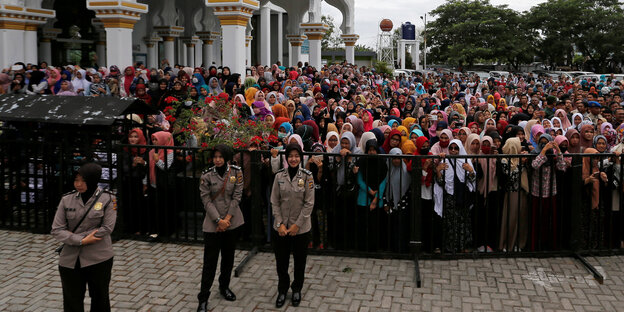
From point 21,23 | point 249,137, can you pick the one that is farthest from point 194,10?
point 249,137

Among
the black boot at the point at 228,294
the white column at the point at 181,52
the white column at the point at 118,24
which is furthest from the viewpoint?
the white column at the point at 181,52

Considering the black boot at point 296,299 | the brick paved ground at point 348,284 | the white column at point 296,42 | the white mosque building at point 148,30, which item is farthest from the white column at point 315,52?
the black boot at point 296,299

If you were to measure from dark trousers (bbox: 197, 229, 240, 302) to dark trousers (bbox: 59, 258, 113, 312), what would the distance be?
36.2 inches

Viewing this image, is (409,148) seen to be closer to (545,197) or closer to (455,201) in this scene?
(455,201)

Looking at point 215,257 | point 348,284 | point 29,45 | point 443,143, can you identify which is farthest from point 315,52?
point 215,257

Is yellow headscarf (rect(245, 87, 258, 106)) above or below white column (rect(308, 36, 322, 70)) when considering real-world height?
below

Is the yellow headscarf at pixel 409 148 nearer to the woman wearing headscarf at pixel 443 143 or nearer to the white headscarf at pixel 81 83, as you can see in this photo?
the woman wearing headscarf at pixel 443 143

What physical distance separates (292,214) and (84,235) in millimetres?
1819

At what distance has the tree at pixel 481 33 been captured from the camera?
49.3 meters

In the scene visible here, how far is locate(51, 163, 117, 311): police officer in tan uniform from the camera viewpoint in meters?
4.25

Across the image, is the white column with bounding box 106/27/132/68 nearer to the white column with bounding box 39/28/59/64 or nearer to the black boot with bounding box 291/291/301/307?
the white column with bounding box 39/28/59/64

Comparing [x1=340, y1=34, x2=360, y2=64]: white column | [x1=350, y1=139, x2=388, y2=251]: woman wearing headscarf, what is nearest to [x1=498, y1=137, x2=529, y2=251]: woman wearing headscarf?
[x1=350, y1=139, x2=388, y2=251]: woman wearing headscarf

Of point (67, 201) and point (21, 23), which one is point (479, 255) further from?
point (21, 23)

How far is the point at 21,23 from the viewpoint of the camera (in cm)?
1438
